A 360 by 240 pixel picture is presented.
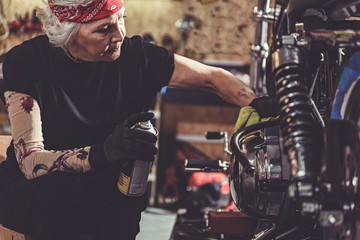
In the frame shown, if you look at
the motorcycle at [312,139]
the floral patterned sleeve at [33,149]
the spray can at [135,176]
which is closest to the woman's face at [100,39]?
the floral patterned sleeve at [33,149]

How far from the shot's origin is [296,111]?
0.78 metres

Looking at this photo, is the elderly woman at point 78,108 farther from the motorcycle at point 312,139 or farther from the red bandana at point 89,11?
the motorcycle at point 312,139

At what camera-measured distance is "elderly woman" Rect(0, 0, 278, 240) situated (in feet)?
3.72

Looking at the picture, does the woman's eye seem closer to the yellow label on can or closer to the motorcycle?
the yellow label on can

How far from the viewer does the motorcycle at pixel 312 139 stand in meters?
0.74

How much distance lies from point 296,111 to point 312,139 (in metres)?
0.05

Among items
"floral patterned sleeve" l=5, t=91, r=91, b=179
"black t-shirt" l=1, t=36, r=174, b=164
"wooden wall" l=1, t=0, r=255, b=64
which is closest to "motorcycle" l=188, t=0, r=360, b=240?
"floral patterned sleeve" l=5, t=91, r=91, b=179

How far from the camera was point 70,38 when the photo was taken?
52.7 inches

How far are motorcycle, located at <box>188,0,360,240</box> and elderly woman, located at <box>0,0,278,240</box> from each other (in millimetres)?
254

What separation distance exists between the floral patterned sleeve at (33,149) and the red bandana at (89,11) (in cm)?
25

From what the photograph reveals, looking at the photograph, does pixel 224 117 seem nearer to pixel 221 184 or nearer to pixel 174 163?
pixel 174 163

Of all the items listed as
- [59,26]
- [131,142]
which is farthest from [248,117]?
[59,26]

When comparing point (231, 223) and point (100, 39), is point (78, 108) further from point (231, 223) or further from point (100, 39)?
point (231, 223)

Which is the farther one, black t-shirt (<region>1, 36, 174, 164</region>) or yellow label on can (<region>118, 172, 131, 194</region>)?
black t-shirt (<region>1, 36, 174, 164</region>)
